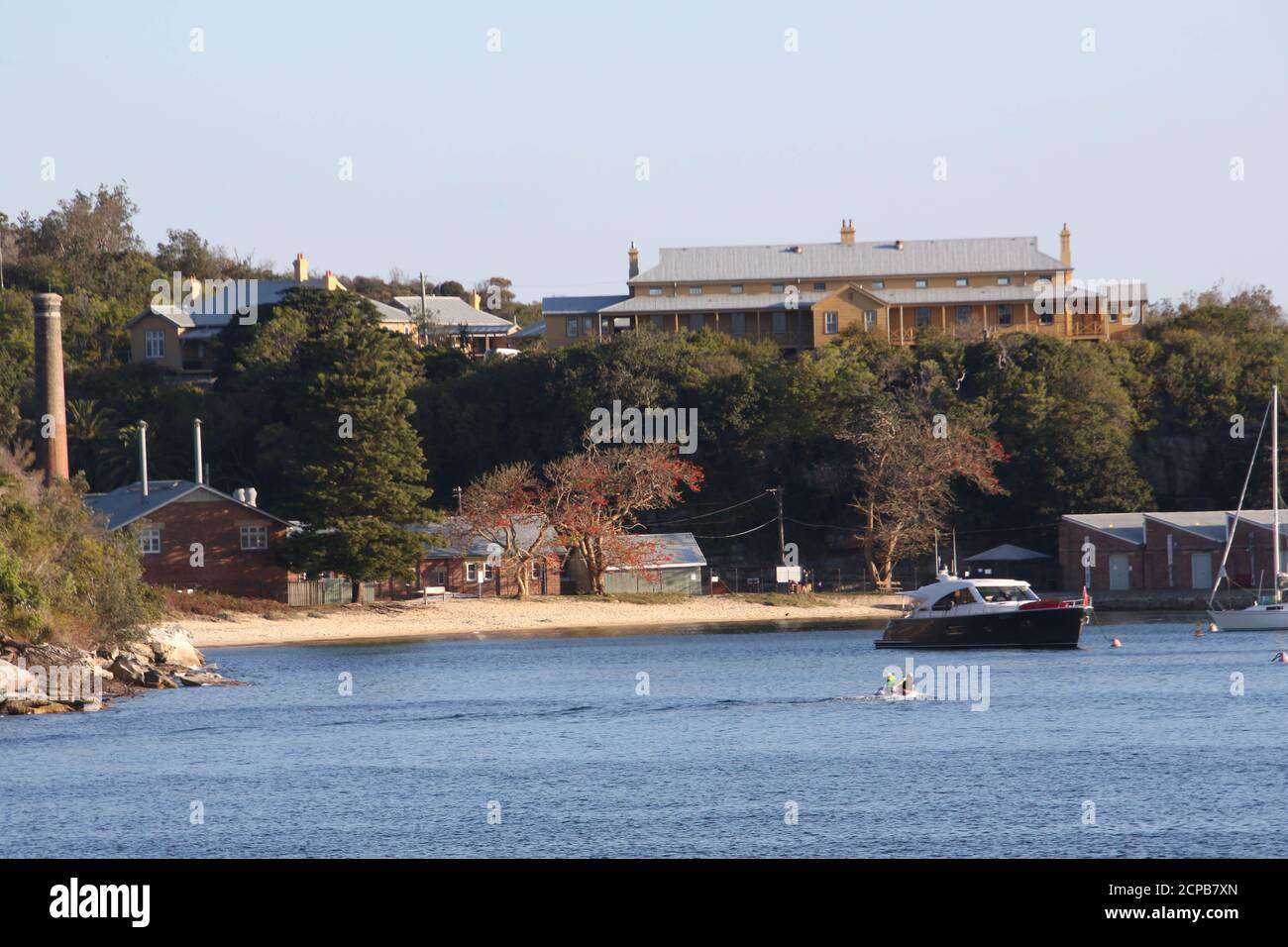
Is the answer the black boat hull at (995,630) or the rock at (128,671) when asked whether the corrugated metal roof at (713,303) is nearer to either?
the black boat hull at (995,630)

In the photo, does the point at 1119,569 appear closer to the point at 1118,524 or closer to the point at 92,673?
the point at 1118,524

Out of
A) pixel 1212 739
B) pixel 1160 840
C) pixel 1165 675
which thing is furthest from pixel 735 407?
pixel 1160 840

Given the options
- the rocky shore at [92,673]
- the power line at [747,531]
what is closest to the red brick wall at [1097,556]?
the power line at [747,531]

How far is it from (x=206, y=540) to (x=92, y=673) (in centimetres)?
2693

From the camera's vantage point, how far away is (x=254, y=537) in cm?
7681

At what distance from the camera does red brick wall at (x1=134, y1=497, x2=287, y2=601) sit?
75125 millimetres

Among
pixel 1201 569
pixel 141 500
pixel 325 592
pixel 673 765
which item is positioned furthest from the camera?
pixel 1201 569

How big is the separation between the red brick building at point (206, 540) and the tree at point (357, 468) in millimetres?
3002

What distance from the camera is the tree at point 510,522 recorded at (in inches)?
3100

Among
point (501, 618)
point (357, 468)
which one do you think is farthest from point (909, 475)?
point (357, 468)
